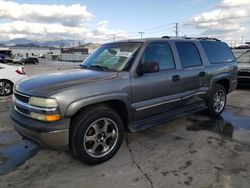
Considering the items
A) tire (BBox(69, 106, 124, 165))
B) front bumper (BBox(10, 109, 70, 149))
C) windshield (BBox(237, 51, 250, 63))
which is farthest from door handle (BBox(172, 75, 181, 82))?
windshield (BBox(237, 51, 250, 63))

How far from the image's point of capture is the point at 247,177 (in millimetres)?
3451

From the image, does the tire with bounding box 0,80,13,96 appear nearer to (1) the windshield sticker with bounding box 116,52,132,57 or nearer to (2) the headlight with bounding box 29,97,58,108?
(1) the windshield sticker with bounding box 116,52,132,57

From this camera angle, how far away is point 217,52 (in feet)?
20.6

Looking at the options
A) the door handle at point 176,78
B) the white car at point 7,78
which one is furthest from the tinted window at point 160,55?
the white car at point 7,78

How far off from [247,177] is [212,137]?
60.6 inches

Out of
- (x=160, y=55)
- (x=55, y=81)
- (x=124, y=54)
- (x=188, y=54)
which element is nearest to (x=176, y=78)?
(x=160, y=55)

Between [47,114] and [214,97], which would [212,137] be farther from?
[47,114]

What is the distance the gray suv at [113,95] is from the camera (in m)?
3.46

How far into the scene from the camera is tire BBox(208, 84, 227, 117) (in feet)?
19.7

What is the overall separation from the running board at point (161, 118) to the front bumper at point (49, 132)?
117 centimetres

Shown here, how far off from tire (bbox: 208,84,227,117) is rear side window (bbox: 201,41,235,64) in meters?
0.63

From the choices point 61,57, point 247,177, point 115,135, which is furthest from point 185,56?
point 61,57

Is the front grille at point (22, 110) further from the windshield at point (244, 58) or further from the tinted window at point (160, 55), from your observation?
the windshield at point (244, 58)

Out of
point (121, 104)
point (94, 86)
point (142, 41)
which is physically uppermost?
point (142, 41)
